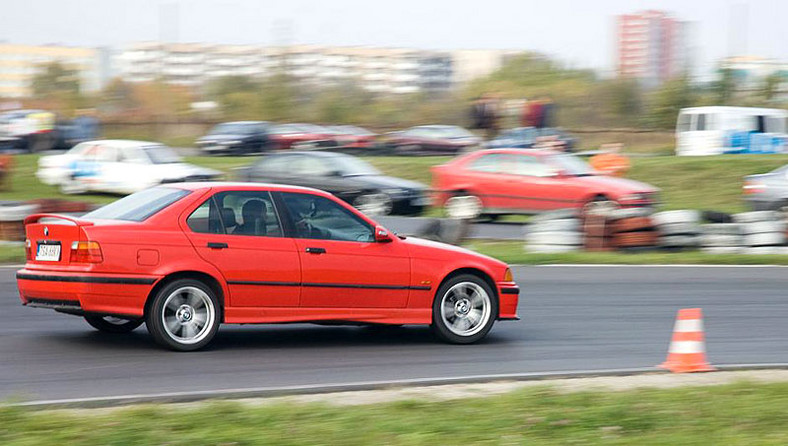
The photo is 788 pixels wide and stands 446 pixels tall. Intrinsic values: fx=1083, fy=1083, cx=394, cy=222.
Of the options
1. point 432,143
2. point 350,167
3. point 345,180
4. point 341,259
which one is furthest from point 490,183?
point 432,143

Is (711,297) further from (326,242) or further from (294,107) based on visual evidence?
(294,107)

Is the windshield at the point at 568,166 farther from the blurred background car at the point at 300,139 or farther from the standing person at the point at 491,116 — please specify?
the blurred background car at the point at 300,139

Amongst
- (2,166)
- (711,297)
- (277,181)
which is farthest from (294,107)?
(711,297)

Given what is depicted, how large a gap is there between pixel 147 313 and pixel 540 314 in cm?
451

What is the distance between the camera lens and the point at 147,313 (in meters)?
8.08

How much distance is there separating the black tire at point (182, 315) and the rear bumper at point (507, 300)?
2.47 meters

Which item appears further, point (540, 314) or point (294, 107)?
point (294, 107)

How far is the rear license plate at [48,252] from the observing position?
810 centimetres

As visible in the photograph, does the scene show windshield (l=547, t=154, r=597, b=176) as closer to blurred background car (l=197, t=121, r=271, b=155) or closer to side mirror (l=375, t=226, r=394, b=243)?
side mirror (l=375, t=226, r=394, b=243)

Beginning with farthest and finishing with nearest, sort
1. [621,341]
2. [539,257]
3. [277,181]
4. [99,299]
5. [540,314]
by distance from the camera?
[277,181]
[539,257]
[540,314]
[621,341]
[99,299]

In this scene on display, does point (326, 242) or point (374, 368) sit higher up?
point (326, 242)

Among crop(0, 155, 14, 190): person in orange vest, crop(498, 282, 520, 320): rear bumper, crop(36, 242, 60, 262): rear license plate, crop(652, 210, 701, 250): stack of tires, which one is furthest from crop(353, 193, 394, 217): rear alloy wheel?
crop(36, 242, 60, 262): rear license plate

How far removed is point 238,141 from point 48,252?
29861mm

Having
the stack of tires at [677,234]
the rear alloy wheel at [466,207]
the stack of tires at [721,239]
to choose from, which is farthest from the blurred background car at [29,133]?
the stack of tires at [721,239]
